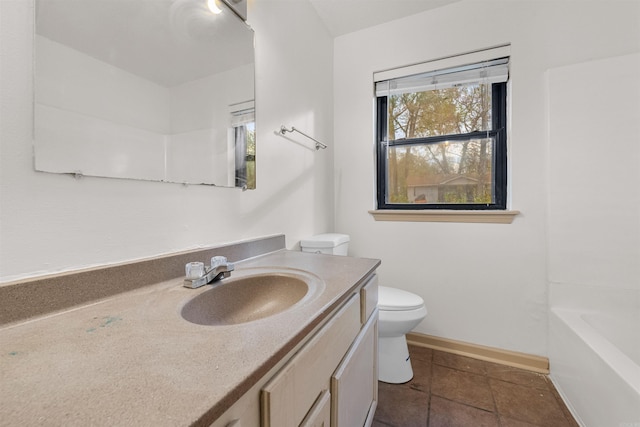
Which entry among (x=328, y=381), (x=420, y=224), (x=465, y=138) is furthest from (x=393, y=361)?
(x=465, y=138)

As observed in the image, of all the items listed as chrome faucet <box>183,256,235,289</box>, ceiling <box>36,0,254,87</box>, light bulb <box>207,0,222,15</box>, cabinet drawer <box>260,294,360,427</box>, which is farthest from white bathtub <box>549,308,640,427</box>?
light bulb <box>207,0,222,15</box>

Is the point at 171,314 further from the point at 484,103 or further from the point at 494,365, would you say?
the point at 484,103

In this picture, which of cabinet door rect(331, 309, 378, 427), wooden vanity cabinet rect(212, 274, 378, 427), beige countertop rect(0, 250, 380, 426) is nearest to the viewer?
beige countertop rect(0, 250, 380, 426)

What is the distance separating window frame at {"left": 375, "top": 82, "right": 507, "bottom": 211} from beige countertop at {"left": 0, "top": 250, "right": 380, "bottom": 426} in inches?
59.9

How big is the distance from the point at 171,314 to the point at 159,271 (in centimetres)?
27

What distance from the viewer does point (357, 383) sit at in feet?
3.08

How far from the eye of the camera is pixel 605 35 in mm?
1485

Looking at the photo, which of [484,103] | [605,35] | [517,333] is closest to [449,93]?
[484,103]

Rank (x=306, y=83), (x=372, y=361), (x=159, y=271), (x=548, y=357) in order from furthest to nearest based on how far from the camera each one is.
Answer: (x=306, y=83) → (x=548, y=357) → (x=372, y=361) → (x=159, y=271)

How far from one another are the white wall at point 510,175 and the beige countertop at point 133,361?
143 cm

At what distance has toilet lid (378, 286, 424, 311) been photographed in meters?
1.46

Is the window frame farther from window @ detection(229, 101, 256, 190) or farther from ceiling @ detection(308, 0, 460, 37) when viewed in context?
window @ detection(229, 101, 256, 190)

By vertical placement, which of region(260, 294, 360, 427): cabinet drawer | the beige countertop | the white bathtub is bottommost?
the white bathtub

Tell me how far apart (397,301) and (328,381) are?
91cm
